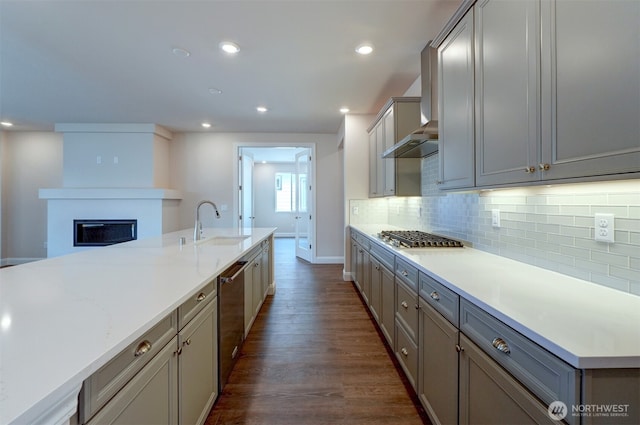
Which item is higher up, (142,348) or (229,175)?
(229,175)

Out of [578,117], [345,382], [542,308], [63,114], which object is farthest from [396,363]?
[63,114]

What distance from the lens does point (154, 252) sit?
79.6 inches

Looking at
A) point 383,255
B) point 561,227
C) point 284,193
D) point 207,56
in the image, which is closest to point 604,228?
point 561,227

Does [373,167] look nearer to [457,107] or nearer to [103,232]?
[457,107]

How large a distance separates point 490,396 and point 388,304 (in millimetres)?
1281

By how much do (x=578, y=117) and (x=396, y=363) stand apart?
6.40ft

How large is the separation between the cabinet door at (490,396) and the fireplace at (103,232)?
5.52m

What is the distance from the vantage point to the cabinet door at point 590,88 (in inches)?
31.1

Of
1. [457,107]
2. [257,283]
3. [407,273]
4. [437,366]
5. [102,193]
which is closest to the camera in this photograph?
[437,366]

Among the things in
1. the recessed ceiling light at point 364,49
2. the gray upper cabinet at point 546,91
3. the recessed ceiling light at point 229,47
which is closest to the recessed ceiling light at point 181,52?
the recessed ceiling light at point 229,47

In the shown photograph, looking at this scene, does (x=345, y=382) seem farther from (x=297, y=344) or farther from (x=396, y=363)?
(x=297, y=344)

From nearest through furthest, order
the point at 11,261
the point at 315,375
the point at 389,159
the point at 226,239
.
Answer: the point at 315,375 → the point at 226,239 → the point at 389,159 → the point at 11,261

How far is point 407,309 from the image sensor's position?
71.6 inches

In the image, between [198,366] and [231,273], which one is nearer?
[198,366]
